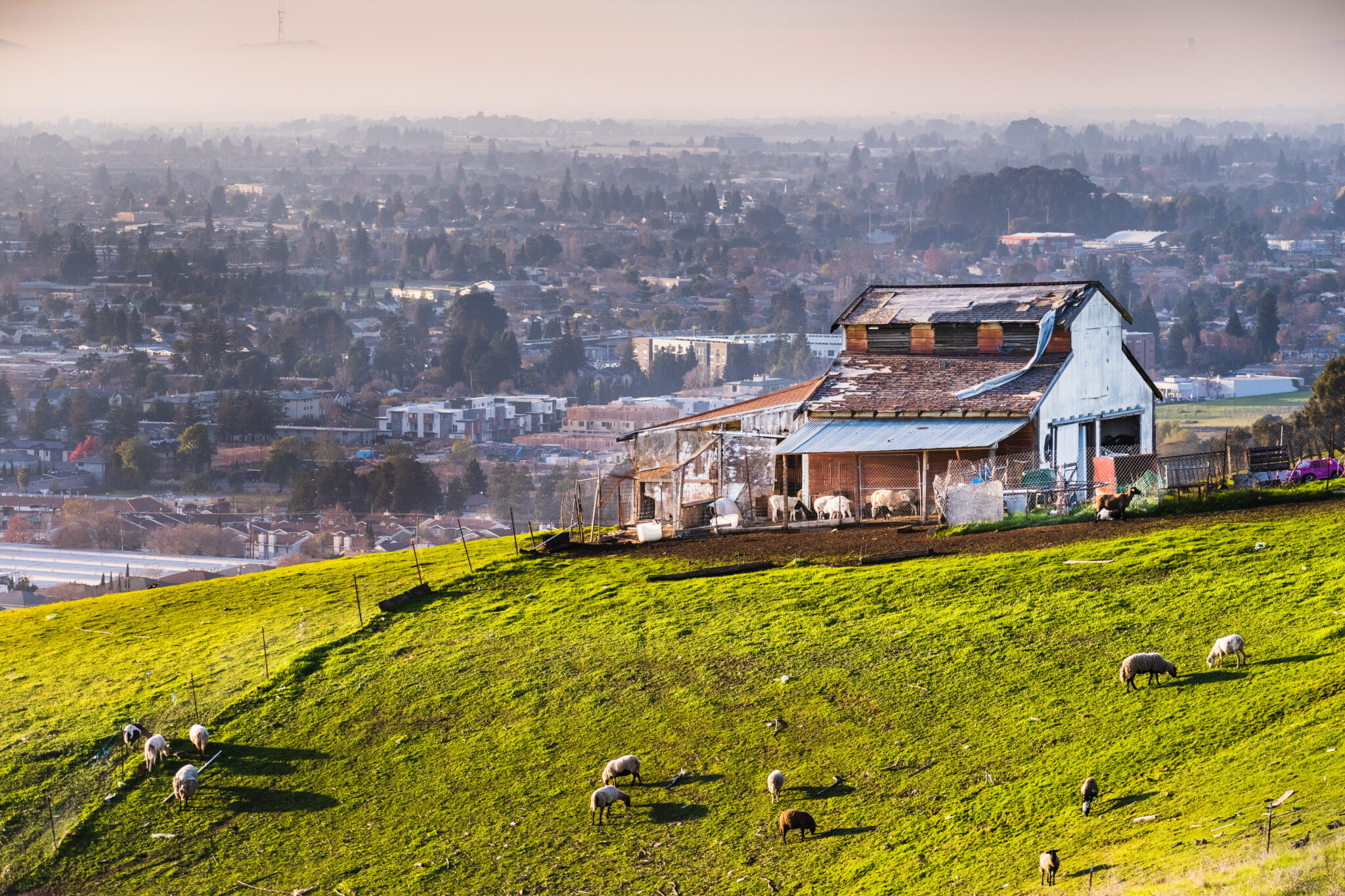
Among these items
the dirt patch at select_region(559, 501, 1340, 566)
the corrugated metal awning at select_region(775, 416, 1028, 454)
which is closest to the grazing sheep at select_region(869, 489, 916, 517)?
the corrugated metal awning at select_region(775, 416, 1028, 454)

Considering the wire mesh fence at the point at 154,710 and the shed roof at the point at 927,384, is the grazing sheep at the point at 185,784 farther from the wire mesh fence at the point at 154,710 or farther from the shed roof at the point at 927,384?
the shed roof at the point at 927,384

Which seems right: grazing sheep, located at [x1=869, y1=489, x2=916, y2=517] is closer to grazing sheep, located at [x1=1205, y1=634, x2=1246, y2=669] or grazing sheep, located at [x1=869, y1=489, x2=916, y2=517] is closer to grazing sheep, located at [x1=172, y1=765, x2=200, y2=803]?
grazing sheep, located at [x1=1205, y1=634, x2=1246, y2=669]

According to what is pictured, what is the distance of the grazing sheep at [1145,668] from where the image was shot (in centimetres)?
1476

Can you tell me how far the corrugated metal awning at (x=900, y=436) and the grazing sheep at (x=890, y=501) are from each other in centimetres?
79

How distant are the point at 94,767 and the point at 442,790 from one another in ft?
16.1

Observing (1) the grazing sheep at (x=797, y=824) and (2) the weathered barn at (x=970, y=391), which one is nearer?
(1) the grazing sheep at (x=797, y=824)

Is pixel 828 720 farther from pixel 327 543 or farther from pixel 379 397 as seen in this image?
pixel 379 397

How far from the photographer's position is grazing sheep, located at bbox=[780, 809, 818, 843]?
13.1m

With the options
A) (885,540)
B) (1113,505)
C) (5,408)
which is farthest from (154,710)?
(5,408)

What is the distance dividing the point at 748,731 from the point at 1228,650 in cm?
503

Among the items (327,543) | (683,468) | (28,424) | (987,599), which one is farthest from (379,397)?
(987,599)

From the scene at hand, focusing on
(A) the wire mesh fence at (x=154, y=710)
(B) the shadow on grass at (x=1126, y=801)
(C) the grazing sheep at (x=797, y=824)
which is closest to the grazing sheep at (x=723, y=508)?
(A) the wire mesh fence at (x=154, y=710)

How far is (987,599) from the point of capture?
18797 millimetres

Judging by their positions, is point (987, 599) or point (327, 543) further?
point (327, 543)
